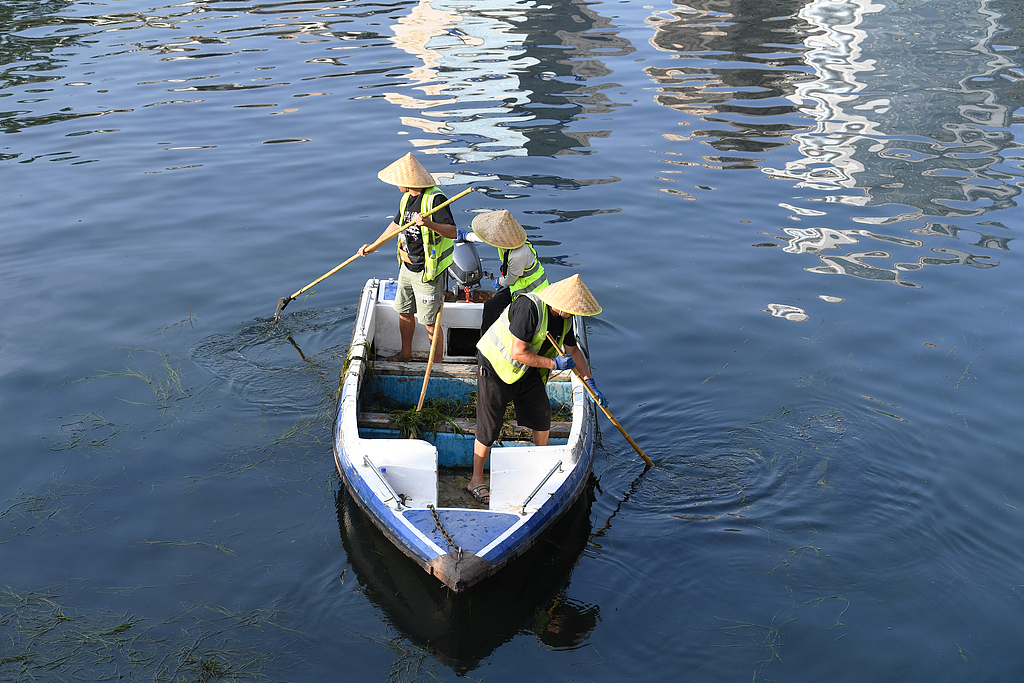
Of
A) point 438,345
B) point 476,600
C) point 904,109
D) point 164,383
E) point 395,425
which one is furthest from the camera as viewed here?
point 904,109

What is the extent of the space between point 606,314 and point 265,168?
7.43 m

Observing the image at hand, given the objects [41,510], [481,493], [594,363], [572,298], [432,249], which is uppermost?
[572,298]

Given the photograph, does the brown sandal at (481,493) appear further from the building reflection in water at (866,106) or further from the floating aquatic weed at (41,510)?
the building reflection in water at (866,106)

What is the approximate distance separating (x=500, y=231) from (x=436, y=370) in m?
1.58

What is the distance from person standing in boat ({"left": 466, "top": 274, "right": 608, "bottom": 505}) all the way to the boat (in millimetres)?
245

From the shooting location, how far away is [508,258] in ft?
26.7

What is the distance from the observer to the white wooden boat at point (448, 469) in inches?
243

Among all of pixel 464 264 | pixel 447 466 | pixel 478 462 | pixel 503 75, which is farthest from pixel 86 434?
pixel 503 75

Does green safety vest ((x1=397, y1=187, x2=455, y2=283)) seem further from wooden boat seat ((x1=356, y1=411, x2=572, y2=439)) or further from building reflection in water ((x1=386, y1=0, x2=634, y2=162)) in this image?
building reflection in water ((x1=386, y1=0, x2=634, y2=162))

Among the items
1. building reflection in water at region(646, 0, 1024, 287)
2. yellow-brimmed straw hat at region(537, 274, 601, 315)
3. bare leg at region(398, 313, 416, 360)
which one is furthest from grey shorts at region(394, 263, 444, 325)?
building reflection in water at region(646, 0, 1024, 287)

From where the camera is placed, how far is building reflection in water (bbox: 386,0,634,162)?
54.6 ft

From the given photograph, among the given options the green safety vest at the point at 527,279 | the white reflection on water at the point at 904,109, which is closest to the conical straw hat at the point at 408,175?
the green safety vest at the point at 527,279

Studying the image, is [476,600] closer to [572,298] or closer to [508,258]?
[572,298]

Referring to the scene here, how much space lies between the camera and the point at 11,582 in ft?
21.1
